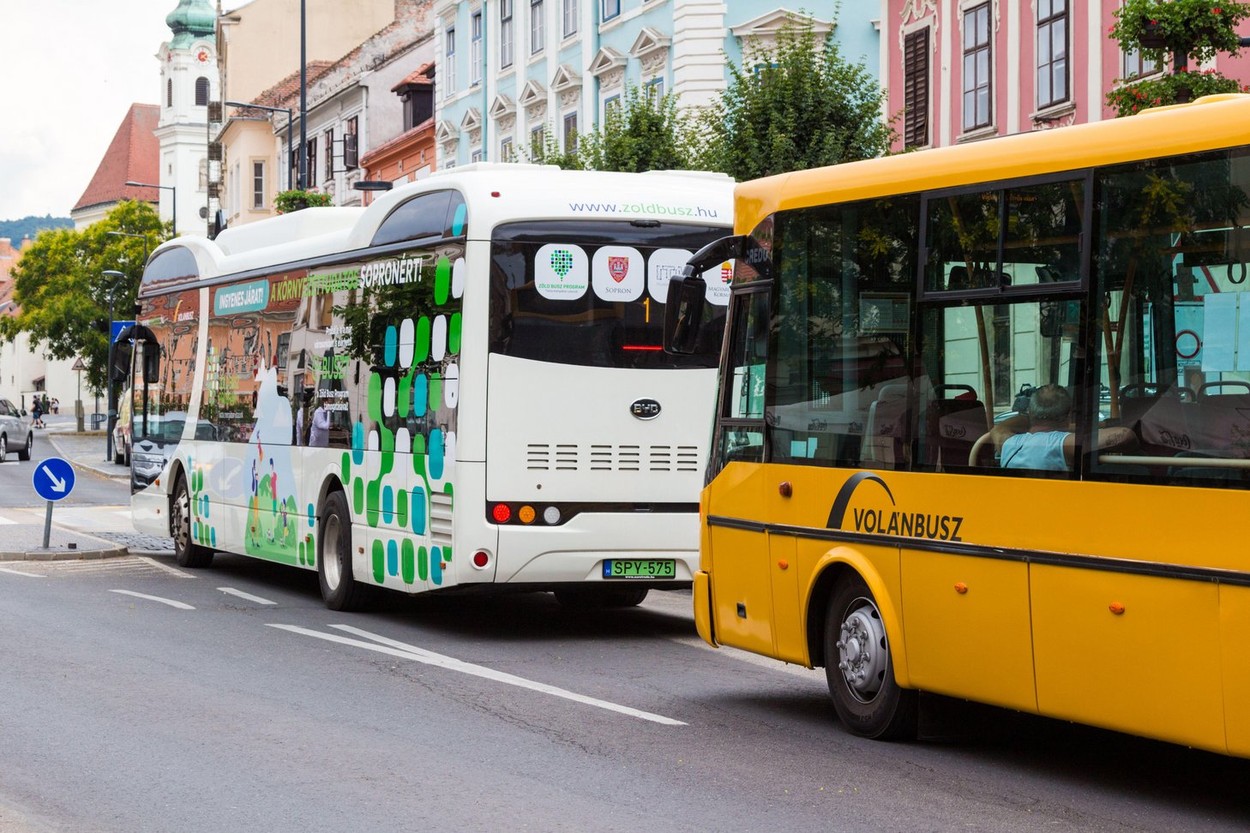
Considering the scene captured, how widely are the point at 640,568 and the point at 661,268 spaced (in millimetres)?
2085

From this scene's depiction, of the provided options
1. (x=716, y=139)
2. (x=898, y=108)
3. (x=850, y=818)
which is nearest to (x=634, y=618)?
(x=850, y=818)

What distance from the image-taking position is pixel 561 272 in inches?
519

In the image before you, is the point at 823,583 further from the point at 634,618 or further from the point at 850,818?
the point at 634,618

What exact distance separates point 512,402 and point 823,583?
4148mm

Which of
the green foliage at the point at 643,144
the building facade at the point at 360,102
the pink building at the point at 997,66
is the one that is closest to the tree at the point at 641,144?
the green foliage at the point at 643,144

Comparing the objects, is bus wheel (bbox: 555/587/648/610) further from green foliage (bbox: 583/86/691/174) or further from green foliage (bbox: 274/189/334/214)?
green foliage (bbox: 274/189/334/214)

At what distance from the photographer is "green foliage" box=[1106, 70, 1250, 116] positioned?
16.5m

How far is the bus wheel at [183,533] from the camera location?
64.6 ft

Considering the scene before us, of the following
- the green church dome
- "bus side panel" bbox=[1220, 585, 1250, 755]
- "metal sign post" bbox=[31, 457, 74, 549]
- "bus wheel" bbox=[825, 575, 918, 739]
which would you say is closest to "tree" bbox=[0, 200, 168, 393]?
the green church dome

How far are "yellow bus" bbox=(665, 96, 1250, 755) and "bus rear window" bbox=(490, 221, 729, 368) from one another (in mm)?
3042

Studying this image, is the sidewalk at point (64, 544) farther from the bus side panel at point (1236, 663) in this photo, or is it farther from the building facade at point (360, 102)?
the building facade at point (360, 102)

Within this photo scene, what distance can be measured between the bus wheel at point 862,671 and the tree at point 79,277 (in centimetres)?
7577

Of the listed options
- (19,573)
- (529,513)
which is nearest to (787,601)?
(529,513)

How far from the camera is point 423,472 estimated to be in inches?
532
